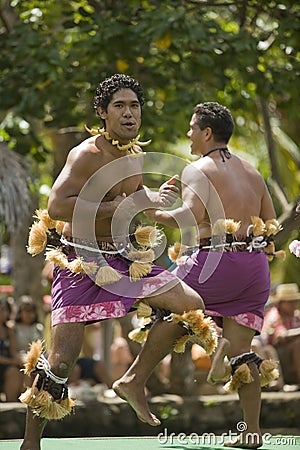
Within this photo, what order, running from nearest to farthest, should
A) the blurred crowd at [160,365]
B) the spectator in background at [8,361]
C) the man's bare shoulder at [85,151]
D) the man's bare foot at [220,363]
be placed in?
the man's bare shoulder at [85,151], the man's bare foot at [220,363], the spectator in background at [8,361], the blurred crowd at [160,365]

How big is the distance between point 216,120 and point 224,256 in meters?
0.79

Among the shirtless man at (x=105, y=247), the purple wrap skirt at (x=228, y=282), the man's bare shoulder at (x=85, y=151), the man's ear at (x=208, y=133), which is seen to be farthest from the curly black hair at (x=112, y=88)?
the purple wrap skirt at (x=228, y=282)

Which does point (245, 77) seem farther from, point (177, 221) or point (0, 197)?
point (177, 221)

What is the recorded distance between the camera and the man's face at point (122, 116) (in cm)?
510

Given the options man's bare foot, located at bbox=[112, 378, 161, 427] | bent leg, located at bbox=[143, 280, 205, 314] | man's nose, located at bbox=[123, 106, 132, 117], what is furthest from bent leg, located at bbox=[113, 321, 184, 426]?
man's nose, located at bbox=[123, 106, 132, 117]

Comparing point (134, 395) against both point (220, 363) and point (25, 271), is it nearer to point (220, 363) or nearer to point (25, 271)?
point (220, 363)

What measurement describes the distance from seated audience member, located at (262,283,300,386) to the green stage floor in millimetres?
3478

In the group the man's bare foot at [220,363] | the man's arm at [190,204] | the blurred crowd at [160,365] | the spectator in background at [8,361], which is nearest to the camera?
the man's arm at [190,204]

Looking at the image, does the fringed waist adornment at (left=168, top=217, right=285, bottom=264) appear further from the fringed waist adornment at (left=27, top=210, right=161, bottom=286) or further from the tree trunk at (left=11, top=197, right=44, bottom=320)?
the tree trunk at (left=11, top=197, right=44, bottom=320)

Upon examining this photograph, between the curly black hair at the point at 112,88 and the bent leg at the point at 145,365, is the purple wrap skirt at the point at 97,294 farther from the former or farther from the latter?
the curly black hair at the point at 112,88

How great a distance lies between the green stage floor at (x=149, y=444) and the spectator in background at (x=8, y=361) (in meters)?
2.92

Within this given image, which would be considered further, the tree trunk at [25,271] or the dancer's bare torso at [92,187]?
the tree trunk at [25,271]

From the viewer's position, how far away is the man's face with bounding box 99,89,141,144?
510 centimetres

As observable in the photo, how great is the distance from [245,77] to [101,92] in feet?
12.2
